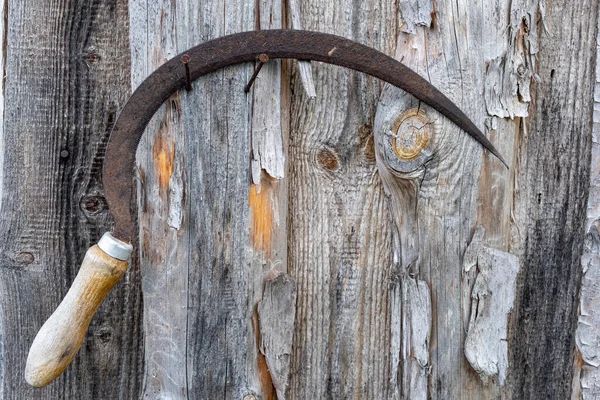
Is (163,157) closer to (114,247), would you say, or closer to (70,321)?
(114,247)

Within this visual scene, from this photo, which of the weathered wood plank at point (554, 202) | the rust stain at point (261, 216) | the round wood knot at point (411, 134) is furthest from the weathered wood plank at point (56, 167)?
the weathered wood plank at point (554, 202)

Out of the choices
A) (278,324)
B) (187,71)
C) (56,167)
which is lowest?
(278,324)

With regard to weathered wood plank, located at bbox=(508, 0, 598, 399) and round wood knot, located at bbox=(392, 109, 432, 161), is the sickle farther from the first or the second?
weathered wood plank, located at bbox=(508, 0, 598, 399)


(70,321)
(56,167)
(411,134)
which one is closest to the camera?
(70,321)

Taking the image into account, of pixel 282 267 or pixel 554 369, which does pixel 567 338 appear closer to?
pixel 554 369

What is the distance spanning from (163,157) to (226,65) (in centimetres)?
18

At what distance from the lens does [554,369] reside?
3.45ft

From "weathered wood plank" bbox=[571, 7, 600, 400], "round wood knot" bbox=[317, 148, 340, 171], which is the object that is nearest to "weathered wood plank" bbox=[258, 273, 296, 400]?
"round wood knot" bbox=[317, 148, 340, 171]

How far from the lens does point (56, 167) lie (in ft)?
3.42

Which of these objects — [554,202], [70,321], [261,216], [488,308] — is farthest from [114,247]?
A: [554,202]

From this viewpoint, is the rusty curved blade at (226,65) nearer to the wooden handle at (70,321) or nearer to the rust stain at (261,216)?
the wooden handle at (70,321)

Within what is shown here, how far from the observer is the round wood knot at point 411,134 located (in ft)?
3.08

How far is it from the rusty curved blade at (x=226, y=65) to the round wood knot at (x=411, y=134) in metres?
0.03

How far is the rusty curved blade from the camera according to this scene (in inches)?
36.0
